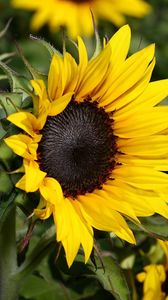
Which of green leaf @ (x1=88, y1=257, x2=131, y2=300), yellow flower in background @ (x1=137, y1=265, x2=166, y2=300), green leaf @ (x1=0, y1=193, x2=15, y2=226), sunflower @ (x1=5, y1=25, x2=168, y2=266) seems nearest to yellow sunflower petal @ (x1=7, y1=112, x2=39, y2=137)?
sunflower @ (x1=5, y1=25, x2=168, y2=266)

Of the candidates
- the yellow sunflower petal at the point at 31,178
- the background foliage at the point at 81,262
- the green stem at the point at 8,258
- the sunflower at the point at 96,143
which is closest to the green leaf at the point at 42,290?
the background foliage at the point at 81,262

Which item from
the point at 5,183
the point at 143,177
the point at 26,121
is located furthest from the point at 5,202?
the point at 143,177

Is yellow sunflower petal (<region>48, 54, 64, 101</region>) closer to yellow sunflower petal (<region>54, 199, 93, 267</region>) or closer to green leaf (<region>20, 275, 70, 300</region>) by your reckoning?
yellow sunflower petal (<region>54, 199, 93, 267</region>)

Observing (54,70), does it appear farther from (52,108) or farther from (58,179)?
(58,179)

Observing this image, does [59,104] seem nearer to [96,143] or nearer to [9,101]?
[9,101]

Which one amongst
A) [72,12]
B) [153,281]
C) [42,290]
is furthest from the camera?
[72,12]
